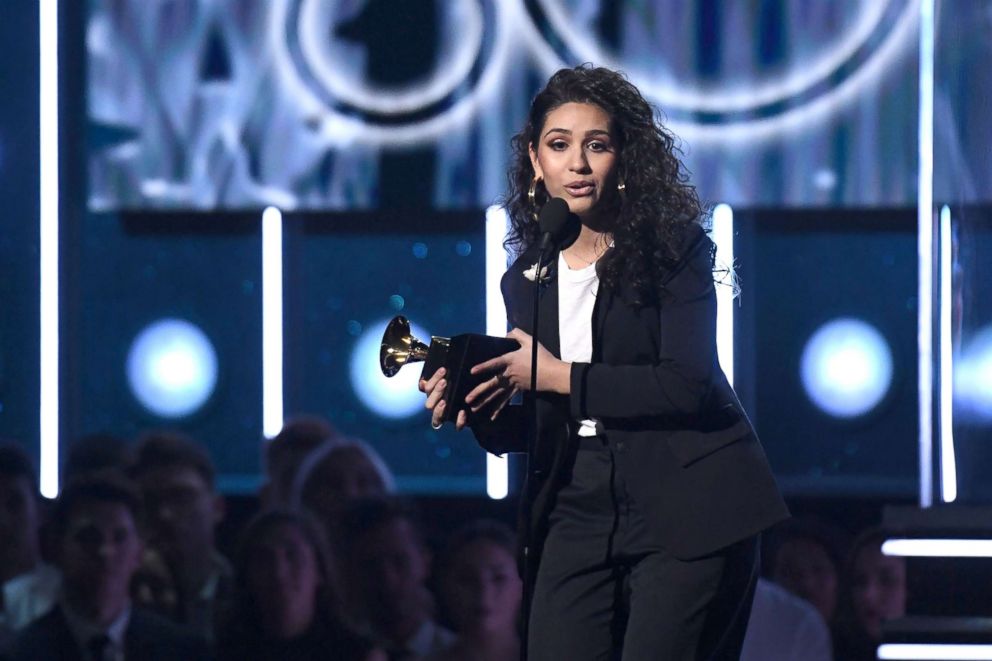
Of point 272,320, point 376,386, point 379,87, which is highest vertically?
point 379,87

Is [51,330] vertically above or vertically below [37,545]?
above

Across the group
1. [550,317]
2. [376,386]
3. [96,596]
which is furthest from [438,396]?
[376,386]

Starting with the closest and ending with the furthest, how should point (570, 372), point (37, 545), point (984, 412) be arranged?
point (570, 372) → point (984, 412) → point (37, 545)

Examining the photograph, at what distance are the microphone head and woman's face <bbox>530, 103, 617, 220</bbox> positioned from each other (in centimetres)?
4

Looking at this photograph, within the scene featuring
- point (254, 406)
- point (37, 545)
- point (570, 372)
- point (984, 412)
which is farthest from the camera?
point (254, 406)

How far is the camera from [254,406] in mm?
4535

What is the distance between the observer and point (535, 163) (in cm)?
215


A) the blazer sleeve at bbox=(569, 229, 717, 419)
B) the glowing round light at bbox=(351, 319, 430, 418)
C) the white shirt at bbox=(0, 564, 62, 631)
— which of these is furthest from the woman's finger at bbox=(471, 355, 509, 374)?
the glowing round light at bbox=(351, 319, 430, 418)

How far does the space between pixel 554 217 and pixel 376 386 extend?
2811 mm

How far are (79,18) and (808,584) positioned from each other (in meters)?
2.78

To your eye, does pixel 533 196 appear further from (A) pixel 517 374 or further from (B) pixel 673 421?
(B) pixel 673 421

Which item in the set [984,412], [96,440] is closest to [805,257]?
[984,412]

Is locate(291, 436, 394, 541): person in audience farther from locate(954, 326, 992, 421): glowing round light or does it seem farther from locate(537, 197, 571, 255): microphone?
locate(537, 197, 571, 255): microphone

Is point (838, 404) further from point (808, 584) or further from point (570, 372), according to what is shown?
point (570, 372)
